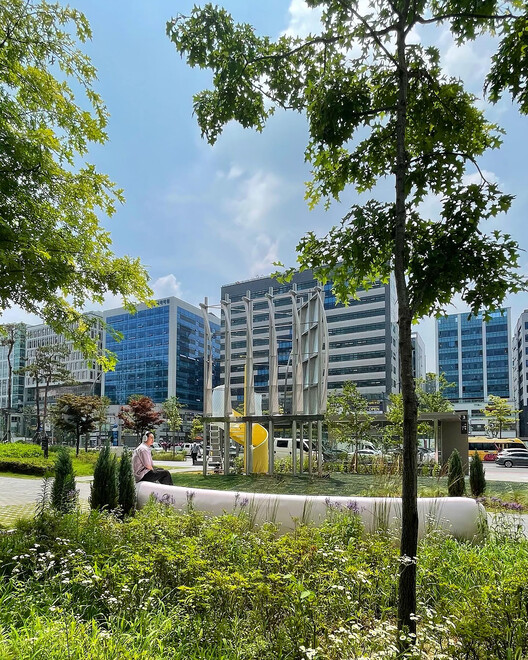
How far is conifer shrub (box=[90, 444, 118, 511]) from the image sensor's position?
8.45 m

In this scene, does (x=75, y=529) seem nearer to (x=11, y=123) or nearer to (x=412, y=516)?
(x=412, y=516)

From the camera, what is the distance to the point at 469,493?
12.8 m

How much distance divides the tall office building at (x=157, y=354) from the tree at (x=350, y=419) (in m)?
93.2

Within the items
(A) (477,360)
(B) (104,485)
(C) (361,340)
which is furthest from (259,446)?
(A) (477,360)

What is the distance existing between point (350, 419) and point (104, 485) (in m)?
16.1

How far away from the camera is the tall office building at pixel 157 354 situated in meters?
115

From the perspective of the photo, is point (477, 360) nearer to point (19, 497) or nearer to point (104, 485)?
point (19, 497)

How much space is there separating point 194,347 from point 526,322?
7153cm

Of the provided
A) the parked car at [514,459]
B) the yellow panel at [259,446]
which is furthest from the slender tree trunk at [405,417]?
Result: the parked car at [514,459]

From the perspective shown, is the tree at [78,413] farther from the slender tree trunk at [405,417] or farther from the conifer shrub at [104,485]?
the slender tree trunk at [405,417]

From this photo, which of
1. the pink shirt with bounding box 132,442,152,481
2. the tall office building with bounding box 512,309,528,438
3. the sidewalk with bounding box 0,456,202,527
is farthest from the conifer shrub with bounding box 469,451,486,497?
the tall office building with bounding box 512,309,528,438

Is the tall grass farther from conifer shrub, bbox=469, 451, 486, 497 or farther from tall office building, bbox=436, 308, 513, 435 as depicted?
tall office building, bbox=436, 308, 513, 435

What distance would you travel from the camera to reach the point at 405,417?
3451mm

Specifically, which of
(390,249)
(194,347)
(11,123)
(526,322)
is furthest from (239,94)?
(194,347)
